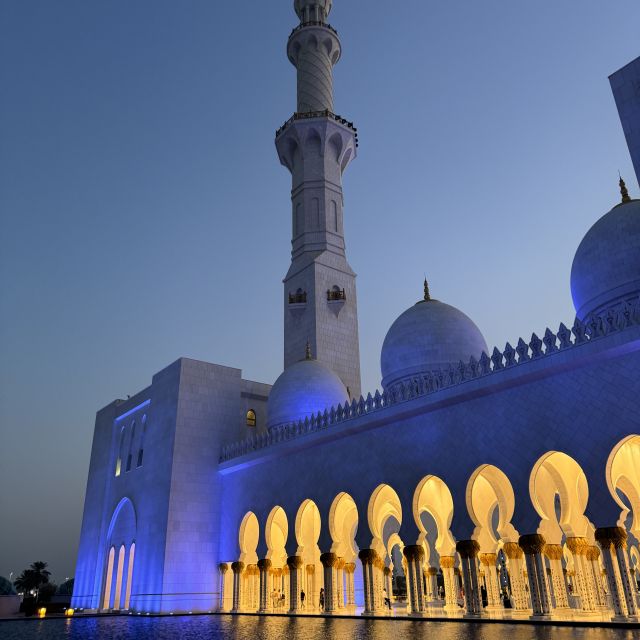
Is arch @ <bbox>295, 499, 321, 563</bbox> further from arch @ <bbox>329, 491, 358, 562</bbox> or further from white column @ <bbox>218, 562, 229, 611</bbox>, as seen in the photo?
white column @ <bbox>218, 562, 229, 611</bbox>

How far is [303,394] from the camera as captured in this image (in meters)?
17.0

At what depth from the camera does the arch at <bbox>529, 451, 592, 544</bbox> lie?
34.9 ft

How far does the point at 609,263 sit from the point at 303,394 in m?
8.82

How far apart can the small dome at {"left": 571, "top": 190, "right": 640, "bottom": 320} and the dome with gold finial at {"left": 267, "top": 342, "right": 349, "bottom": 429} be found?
751cm

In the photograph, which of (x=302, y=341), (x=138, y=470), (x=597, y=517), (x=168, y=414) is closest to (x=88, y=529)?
(x=138, y=470)

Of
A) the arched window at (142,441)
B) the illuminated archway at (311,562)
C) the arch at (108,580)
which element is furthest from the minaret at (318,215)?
the arch at (108,580)

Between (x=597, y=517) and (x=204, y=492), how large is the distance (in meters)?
11.4

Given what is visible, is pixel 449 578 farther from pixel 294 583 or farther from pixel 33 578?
pixel 33 578

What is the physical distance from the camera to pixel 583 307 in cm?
1159

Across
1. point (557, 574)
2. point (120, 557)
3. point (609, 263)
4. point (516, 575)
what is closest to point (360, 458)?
point (516, 575)

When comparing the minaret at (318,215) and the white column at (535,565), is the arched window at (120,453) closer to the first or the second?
the minaret at (318,215)

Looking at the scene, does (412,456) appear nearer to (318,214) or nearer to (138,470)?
(138,470)

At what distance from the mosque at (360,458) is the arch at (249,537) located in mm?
54

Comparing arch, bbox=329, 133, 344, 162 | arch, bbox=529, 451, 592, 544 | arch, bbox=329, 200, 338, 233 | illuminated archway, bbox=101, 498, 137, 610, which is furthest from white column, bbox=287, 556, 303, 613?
arch, bbox=329, 133, 344, 162
